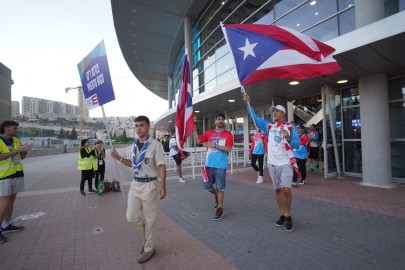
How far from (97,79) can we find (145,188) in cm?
211

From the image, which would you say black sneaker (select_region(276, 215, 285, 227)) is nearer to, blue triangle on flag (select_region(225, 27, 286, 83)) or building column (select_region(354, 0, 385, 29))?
blue triangle on flag (select_region(225, 27, 286, 83))

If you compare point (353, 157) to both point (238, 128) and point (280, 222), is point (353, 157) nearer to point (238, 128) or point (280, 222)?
point (280, 222)

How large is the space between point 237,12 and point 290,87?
7.24m

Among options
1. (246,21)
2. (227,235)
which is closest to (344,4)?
(246,21)

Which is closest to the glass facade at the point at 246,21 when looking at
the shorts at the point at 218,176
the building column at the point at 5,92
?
the shorts at the point at 218,176

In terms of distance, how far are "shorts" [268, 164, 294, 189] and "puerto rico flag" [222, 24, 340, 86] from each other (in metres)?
1.54

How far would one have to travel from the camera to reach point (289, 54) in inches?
170

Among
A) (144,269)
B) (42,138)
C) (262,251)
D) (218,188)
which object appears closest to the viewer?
(144,269)

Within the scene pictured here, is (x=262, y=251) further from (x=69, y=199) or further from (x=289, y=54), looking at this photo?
(x=69, y=199)

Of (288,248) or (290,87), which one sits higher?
(290,87)

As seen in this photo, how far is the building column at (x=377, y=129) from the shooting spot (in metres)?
7.02

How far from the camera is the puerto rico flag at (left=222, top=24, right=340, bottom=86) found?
167 inches

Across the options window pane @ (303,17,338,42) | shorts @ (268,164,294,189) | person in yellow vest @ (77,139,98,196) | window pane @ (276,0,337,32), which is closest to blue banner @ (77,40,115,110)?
shorts @ (268,164,294,189)

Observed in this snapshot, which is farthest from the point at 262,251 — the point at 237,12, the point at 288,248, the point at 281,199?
the point at 237,12
